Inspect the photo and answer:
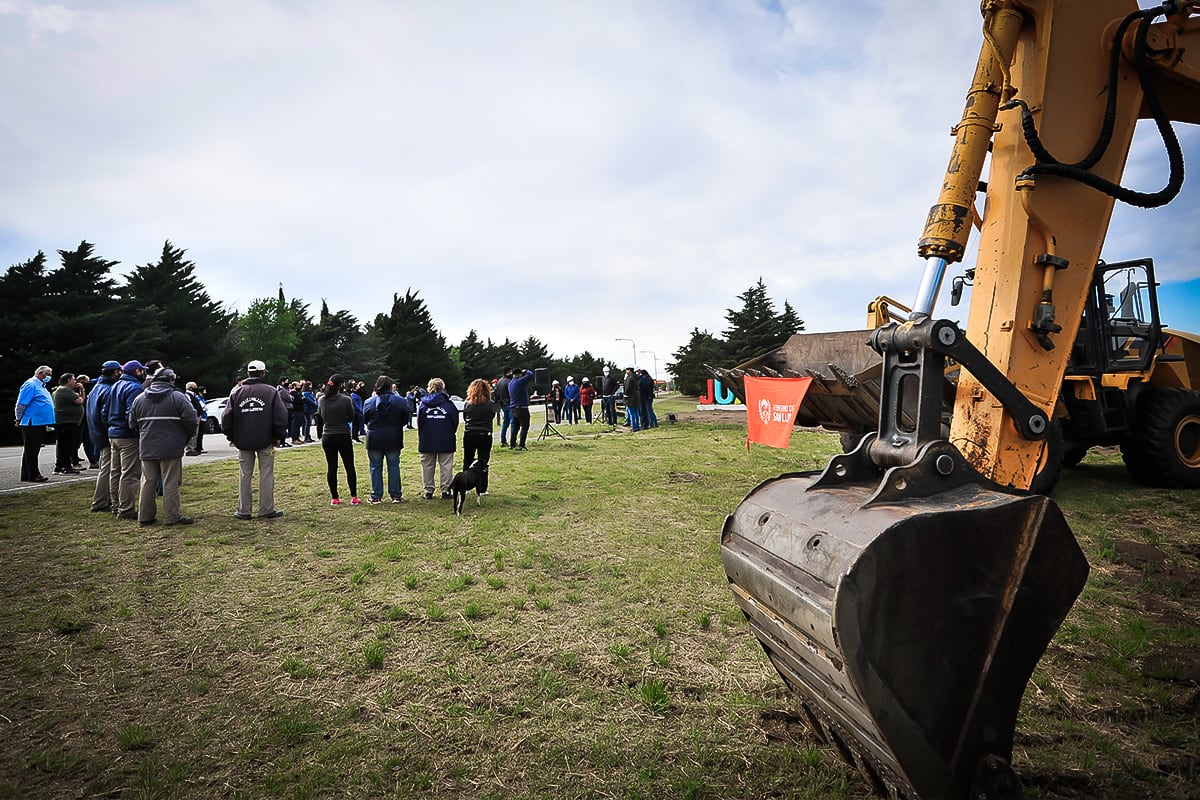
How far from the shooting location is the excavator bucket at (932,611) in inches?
77.4

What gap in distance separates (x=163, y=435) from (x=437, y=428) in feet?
11.3

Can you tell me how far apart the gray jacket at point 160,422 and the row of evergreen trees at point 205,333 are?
1004 inches

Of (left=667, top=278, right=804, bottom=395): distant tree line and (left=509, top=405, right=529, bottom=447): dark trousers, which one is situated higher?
(left=667, top=278, right=804, bottom=395): distant tree line

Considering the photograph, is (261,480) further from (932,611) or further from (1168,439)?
(1168,439)

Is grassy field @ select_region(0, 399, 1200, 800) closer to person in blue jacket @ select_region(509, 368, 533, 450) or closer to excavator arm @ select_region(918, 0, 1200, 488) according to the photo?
excavator arm @ select_region(918, 0, 1200, 488)

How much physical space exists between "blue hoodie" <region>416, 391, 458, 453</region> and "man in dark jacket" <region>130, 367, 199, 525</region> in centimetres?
294

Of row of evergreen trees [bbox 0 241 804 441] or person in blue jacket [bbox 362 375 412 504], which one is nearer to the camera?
person in blue jacket [bbox 362 375 412 504]

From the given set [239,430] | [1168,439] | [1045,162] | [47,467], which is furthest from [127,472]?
[1168,439]

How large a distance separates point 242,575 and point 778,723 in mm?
5349

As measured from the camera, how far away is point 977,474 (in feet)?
7.57

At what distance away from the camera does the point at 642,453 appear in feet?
51.3

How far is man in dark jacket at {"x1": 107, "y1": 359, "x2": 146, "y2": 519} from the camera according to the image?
8672mm

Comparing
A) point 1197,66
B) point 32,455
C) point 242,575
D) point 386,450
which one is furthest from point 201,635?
point 32,455

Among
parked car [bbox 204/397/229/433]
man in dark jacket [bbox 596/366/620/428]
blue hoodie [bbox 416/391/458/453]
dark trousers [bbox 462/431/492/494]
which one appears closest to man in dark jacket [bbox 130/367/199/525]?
blue hoodie [bbox 416/391/458/453]
